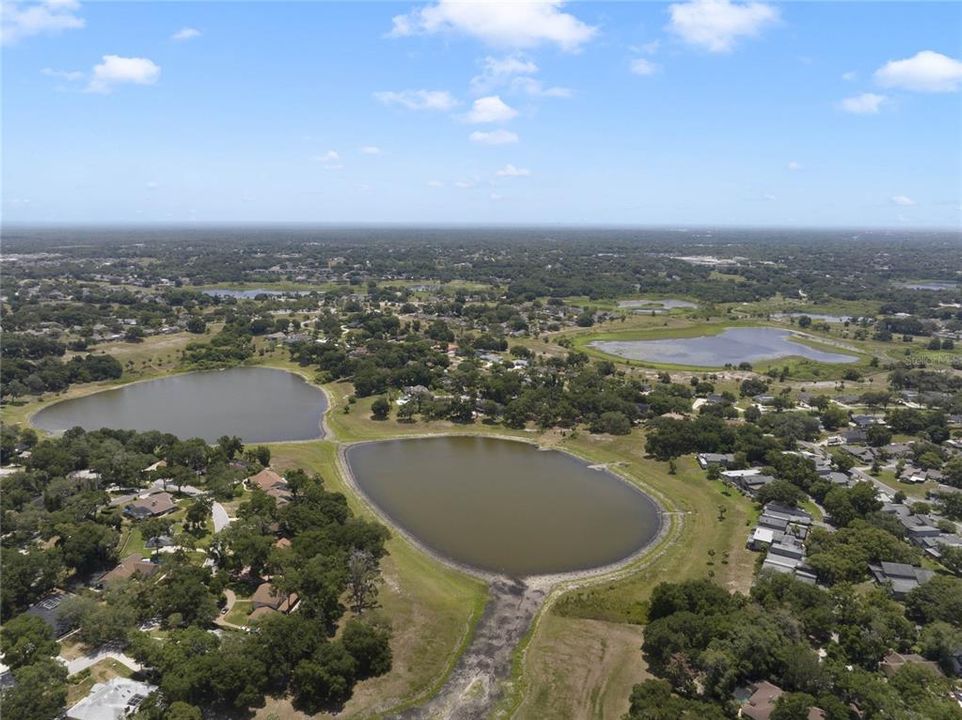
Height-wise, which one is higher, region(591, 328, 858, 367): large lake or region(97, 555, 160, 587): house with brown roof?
region(591, 328, 858, 367): large lake

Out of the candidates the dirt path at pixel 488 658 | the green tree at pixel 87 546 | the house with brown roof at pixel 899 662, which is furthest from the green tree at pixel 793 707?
the green tree at pixel 87 546

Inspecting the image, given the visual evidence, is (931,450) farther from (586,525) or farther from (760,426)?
(586,525)

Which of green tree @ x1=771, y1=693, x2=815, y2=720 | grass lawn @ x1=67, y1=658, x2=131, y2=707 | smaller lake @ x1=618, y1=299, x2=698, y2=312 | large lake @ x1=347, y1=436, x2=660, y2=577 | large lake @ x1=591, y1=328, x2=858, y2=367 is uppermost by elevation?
smaller lake @ x1=618, y1=299, x2=698, y2=312

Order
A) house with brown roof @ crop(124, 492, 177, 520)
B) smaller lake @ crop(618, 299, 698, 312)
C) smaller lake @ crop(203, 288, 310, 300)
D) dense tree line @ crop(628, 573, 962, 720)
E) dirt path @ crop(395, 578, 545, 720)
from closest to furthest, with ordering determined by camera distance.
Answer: dense tree line @ crop(628, 573, 962, 720)
dirt path @ crop(395, 578, 545, 720)
house with brown roof @ crop(124, 492, 177, 520)
smaller lake @ crop(618, 299, 698, 312)
smaller lake @ crop(203, 288, 310, 300)

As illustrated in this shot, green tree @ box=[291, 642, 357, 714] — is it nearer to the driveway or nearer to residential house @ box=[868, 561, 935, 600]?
the driveway

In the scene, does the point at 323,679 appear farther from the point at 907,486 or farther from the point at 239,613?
the point at 907,486

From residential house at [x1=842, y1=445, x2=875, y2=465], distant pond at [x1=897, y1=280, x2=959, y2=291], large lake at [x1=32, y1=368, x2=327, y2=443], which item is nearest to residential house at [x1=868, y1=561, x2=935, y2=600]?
residential house at [x1=842, y1=445, x2=875, y2=465]
